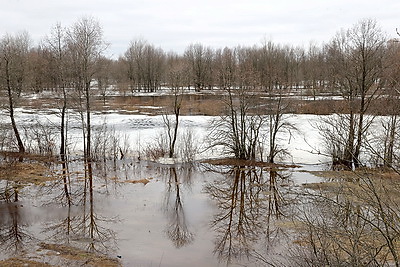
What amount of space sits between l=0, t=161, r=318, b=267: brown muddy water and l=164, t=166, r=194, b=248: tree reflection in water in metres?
0.04

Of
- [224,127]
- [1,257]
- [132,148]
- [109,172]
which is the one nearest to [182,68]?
[224,127]

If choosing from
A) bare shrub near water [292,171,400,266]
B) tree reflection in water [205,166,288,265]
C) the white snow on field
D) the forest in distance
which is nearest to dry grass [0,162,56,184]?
the forest in distance

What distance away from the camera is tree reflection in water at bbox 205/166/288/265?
42.7 feet

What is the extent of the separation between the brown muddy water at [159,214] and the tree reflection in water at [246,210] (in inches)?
1.6

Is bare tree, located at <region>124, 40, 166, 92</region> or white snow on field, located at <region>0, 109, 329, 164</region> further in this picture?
bare tree, located at <region>124, 40, 166, 92</region>

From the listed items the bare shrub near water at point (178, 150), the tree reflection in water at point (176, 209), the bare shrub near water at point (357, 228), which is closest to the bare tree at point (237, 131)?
the bare shrub near water at point (178, 150)

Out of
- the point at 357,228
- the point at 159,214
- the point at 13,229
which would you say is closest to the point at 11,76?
the point at 13,229

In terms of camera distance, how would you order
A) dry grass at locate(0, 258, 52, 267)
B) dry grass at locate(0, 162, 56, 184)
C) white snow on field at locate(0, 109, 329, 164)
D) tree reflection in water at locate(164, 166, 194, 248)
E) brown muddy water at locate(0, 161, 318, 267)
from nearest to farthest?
dry grass at locate(0, 258, 52, 267) < brown muddy water at locate(0, 161, 318, 267) < tree reflection in water at locate(164, 166, 194, 248) < dry grass at locate(0, 162, 56, 184) < white snow on field at locate(0, 109, 329, 164)

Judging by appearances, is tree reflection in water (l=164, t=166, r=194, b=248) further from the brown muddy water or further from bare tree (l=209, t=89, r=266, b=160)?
bare tree (l=209, t=89, r=266, b=160)

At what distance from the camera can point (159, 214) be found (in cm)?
1625

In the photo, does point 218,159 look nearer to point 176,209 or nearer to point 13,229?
point 176,209

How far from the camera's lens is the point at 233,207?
1722cm

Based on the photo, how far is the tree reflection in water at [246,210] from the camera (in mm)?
13016

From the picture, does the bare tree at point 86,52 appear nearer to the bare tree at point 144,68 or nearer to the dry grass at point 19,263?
the dry grass at point 19,263
